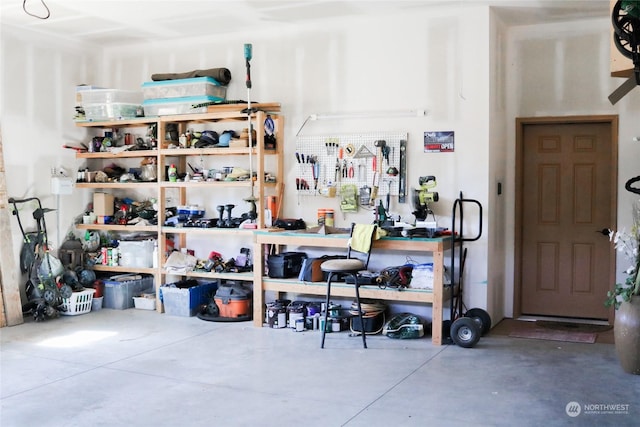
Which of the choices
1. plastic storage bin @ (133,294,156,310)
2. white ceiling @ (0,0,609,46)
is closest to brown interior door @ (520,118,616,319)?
white ceiling @ (0,0,609,46)

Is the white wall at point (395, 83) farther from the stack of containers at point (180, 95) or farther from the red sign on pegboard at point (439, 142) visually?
the stack of containers at point (180, 95)

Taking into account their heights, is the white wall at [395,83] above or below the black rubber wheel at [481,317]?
above

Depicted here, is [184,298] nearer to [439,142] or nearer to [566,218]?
[439,142]

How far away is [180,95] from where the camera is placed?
7.02 metres

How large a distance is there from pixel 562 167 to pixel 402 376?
321 centimetres

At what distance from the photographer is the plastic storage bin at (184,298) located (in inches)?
268

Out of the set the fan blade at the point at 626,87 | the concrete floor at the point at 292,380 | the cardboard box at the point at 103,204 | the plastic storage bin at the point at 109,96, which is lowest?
the concrete floor at the point at 292,380

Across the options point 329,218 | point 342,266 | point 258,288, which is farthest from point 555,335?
point 258,288

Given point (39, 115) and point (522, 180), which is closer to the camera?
point (522, 180)

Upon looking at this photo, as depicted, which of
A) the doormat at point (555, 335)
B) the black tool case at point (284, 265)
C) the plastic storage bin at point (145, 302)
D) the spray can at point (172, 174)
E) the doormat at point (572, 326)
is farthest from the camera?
the plastic storage bin at point (145, 302)

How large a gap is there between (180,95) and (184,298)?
2.23 meters

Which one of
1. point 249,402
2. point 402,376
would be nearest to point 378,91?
point 402,376

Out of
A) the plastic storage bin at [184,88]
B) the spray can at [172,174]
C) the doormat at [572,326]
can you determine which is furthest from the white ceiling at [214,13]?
the doormat at [572,326]

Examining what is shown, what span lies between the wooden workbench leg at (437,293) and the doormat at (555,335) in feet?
2.70
